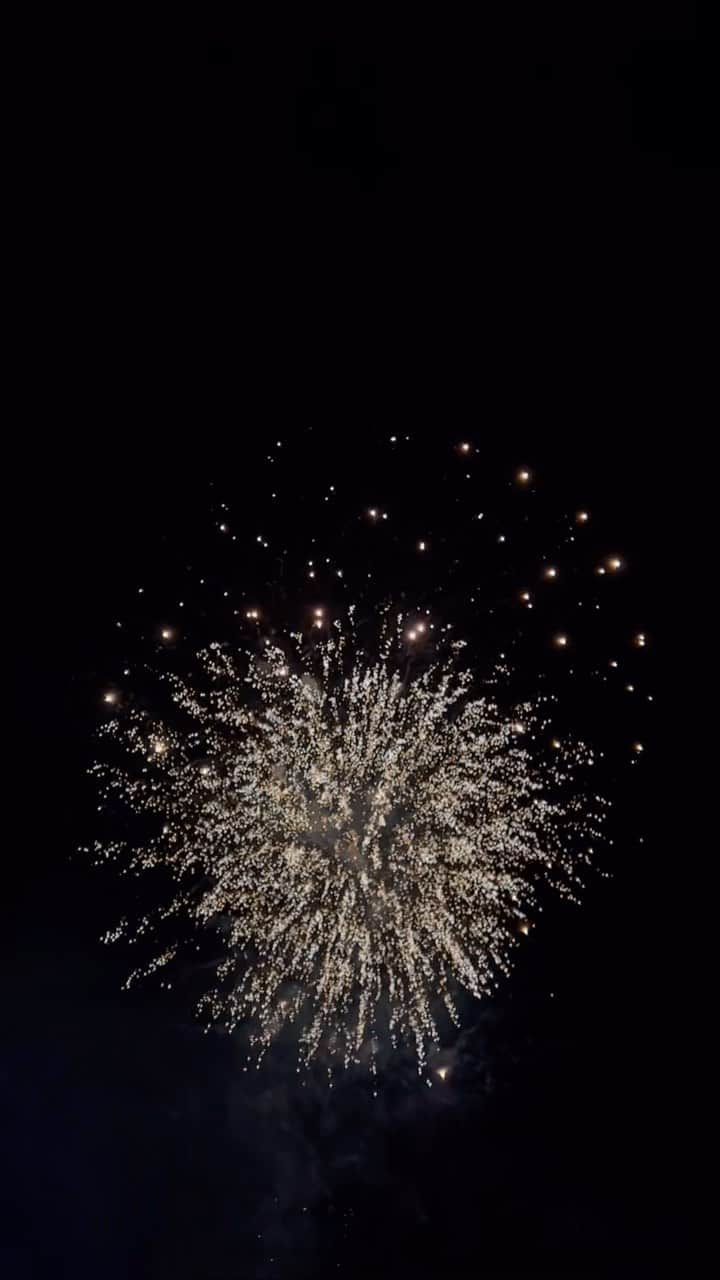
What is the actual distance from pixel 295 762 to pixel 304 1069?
766 centimetres

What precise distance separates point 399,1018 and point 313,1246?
730 cm

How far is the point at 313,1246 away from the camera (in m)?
13.7

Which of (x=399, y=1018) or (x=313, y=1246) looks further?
(x=313, y=1246)

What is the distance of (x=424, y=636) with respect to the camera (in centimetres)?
896

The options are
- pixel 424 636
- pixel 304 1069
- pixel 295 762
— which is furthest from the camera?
pixel 304 1069

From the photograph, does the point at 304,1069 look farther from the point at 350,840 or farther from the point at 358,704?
the point at 358,704

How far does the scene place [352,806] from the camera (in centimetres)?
974

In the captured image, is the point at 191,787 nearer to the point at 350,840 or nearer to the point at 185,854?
the point at 185,854

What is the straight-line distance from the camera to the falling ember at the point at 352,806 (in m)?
9.22

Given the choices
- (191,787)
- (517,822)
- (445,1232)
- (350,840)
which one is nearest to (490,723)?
(517,822)

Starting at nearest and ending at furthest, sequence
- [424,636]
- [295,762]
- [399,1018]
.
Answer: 1. [424,636]
2. [295,762]
3. [399,1018]

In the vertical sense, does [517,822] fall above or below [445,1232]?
above

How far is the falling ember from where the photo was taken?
9.22m

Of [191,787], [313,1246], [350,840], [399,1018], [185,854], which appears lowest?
[313,1246]
